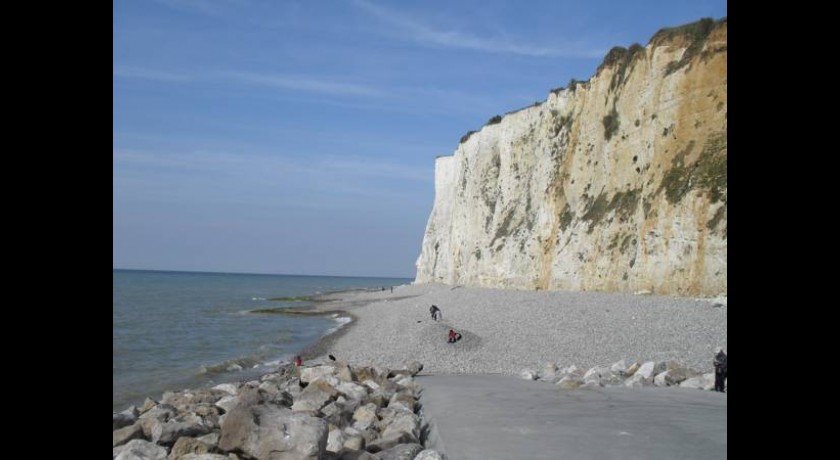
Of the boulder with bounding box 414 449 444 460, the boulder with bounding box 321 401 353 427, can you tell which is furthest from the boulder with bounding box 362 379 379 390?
the boulder with bounding box 414 449 444 460

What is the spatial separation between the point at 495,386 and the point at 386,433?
3450mm

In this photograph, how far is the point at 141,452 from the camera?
195 inches

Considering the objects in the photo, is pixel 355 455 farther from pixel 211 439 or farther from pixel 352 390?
pixel 352 390

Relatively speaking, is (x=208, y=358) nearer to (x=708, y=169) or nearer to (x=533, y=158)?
(x=708, y=169)

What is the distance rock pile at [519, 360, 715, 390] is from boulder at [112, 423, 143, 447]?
5.53 meters

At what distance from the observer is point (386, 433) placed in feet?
19.5

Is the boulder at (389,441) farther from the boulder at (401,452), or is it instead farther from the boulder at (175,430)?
the boulder at (175,430)

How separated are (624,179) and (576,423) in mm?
23955

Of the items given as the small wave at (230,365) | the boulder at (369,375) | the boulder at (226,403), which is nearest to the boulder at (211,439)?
the boulder at (226,403)

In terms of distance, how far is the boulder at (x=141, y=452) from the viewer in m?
4.87

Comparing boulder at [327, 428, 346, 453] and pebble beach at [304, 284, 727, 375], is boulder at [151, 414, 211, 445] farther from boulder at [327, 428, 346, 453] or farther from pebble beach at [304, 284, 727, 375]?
pebble beach at [304, 284, 727, 375]

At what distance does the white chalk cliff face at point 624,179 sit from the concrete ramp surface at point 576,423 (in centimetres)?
1530

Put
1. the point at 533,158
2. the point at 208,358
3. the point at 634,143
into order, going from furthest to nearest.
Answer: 1. the point at 533,158
2. the point at 634,143
3. the point at 208,358
